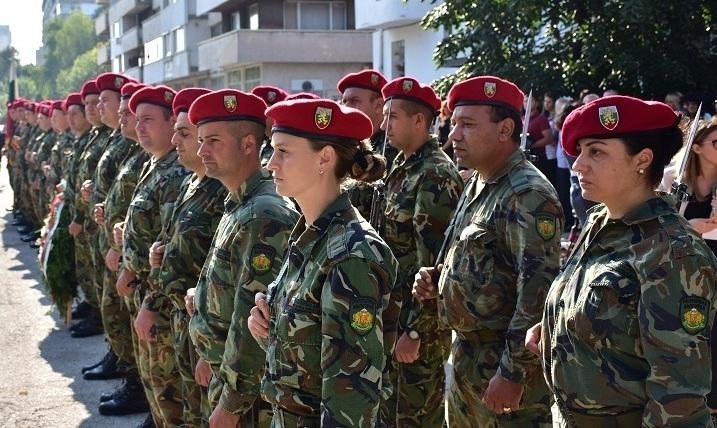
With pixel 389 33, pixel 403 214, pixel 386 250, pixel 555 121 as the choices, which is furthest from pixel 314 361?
pixel 389 33

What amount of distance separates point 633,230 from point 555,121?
398 inches

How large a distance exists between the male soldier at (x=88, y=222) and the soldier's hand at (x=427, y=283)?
4685 millimetres

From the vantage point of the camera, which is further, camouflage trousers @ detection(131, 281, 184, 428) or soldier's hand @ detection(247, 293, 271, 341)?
camouflage trousers @ detection(131, 281, 184, 428)

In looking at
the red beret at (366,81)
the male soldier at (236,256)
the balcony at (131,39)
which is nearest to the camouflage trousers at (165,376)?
the male soldier at (236,256)

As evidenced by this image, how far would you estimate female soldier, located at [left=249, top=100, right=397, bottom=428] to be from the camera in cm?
317

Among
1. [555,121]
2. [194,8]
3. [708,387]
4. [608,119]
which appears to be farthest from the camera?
[194,8]

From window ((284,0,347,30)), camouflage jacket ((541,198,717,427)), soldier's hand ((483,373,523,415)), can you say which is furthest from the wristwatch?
window ((284,0,347,30))

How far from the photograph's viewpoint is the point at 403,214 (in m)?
5.28

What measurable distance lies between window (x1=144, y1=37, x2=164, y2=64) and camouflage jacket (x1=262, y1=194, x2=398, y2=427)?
163 feet

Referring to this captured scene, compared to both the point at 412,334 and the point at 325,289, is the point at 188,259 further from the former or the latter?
the point at 325,289

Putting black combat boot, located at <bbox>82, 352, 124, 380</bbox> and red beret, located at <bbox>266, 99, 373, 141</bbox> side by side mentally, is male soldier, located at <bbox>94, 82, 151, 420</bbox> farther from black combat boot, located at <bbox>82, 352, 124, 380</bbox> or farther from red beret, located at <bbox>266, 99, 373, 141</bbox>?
red beret, located at <bbox>266, 99, 373, 141</bbox>

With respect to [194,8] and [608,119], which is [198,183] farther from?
[194,8]

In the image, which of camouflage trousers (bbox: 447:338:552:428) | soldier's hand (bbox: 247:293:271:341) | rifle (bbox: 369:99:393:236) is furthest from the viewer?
rifle (bbox: 369:99:393:236)

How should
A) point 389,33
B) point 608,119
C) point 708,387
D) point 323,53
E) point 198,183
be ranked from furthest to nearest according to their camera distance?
Result: point 323,53
point 389,33
point 198,183
point 608,119
point 708,387
